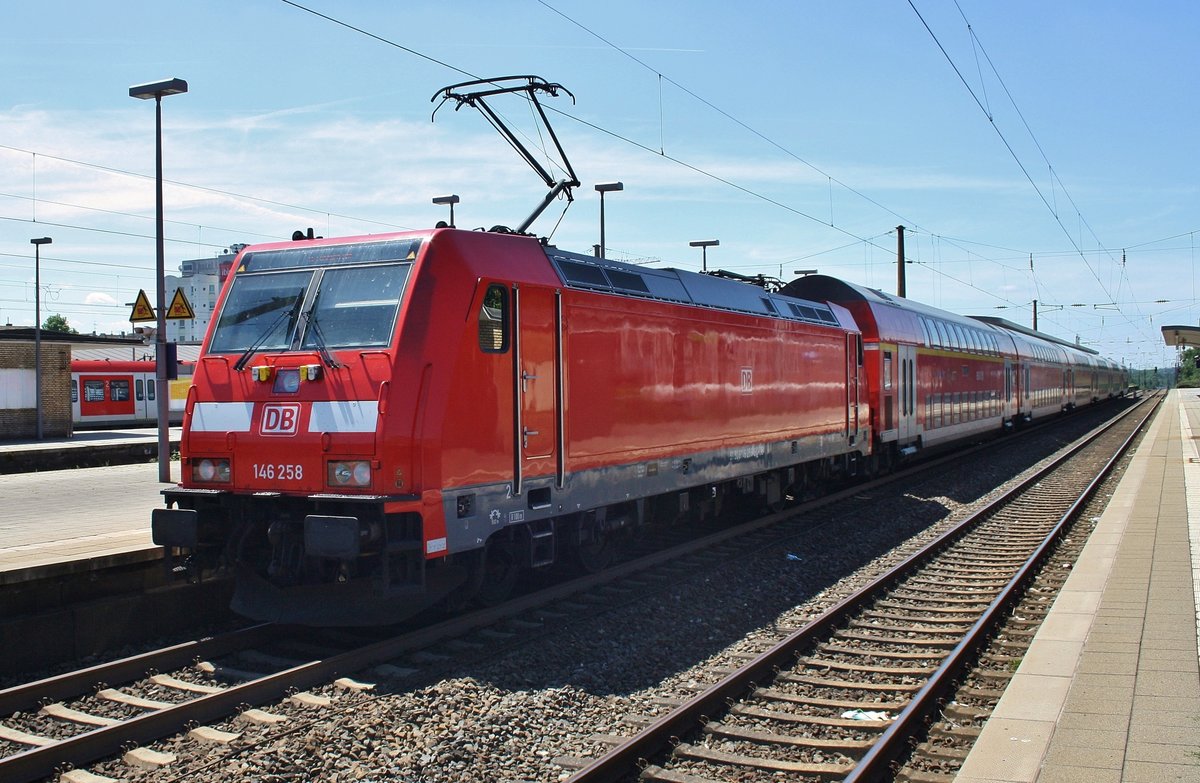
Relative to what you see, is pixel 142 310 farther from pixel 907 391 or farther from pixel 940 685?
pixel 907 391

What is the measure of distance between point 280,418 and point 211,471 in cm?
89

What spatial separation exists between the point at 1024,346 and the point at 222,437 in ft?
114

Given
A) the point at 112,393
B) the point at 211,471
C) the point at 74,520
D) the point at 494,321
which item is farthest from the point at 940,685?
the point at 112,393

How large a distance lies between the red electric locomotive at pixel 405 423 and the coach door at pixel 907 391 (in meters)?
12.2

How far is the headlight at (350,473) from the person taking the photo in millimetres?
7504

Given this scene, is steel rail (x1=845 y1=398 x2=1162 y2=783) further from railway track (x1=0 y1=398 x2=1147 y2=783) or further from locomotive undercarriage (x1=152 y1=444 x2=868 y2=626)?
locomotive undercarriage (x1=152 y1=444 x2=868 y2=626)

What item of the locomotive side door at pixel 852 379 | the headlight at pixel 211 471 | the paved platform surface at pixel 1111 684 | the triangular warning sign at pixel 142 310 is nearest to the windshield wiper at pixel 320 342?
the headlight at pixel 211 471

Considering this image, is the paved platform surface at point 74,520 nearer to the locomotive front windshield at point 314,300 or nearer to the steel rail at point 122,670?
the steel rail at point 122,670

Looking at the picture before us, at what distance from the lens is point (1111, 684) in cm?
650

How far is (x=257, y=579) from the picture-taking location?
27.1ft

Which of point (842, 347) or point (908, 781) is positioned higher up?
point (842, 347)

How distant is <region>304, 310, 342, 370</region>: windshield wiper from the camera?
25.9ft

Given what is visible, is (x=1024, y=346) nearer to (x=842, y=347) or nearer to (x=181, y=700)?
(x=842, y=347)

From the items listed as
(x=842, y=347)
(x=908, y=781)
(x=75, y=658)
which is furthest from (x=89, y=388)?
(x=908, y=781)
